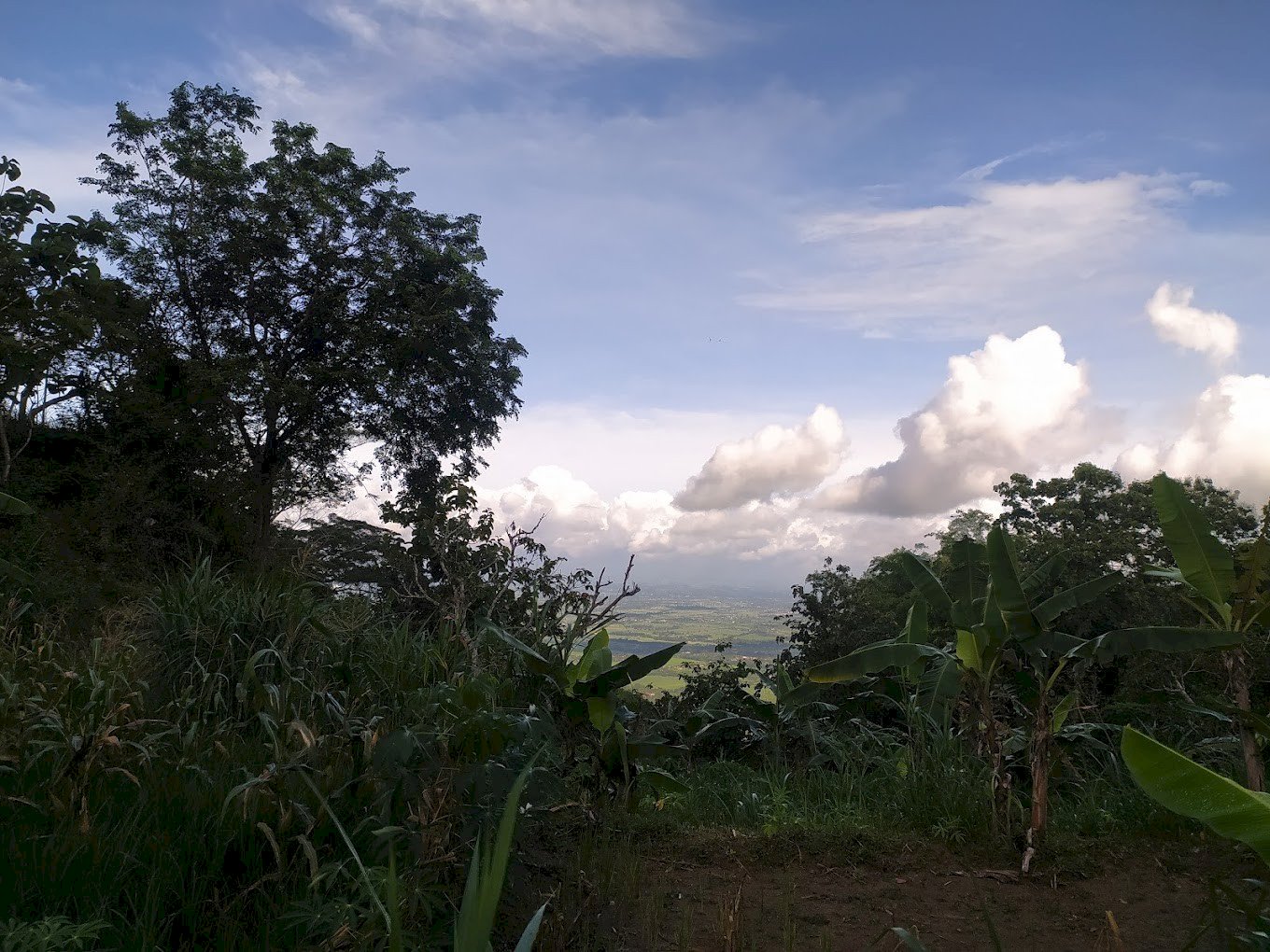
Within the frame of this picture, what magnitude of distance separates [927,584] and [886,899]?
2.41 m

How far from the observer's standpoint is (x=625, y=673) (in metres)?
5.46

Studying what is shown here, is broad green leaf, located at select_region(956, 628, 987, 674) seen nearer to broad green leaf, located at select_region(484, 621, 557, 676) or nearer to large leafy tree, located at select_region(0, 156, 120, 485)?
broad green leaf, located at select_region(484, 621, 557, 676)

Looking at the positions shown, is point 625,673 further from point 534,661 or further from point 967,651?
point 967,651

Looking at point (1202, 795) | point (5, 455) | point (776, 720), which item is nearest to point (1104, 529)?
point (776, 720)

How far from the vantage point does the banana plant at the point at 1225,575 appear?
5012 millimetres

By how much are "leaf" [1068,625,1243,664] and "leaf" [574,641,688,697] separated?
8.01ft

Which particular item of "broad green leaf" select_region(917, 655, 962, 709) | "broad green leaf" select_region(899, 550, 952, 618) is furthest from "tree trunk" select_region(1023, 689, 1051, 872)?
"broad green leaf" select_region(899, 550, 952, 618)

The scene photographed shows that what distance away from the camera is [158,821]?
3240mm

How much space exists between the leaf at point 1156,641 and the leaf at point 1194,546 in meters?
0.27

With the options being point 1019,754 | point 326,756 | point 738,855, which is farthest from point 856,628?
point 326,756

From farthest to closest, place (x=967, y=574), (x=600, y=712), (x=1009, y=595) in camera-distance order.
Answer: (x=967, y=574) → (x=600, y=712) → (x=1009, y=595)

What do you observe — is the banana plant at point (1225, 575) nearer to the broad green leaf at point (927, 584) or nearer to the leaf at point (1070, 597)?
the leaf at point (1070, 597)

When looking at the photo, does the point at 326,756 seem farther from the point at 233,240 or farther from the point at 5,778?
the point at 233,240

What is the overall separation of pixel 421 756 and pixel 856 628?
12.3 m
